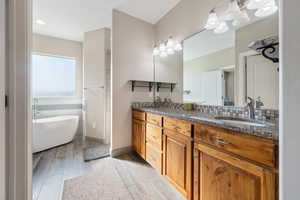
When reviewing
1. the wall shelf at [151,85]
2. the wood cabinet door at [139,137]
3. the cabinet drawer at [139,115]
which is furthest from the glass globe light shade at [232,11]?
the wood cabinet door at [139,137]

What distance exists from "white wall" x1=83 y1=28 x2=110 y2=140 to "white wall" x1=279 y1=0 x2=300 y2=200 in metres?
3.08

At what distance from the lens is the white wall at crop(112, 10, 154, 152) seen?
2.45 metres

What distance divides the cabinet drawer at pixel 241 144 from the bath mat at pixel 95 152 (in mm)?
1921

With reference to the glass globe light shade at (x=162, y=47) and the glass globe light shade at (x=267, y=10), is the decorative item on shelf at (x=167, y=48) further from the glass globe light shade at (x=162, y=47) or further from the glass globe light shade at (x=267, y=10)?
the glass globe light shade at (x=267, y=10)

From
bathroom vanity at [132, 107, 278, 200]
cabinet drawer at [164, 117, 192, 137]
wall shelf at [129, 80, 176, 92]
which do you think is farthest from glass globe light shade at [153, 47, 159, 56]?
cabinet drawer at [164, 117, 192, 137]

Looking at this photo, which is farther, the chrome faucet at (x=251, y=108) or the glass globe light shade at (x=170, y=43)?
the glass globe light shade at (x=170, y=43)

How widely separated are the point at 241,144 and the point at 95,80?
3.09m

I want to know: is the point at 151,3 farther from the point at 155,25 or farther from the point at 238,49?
the point at 238,49


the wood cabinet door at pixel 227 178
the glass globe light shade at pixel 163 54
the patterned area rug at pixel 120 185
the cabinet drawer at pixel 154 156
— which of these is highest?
the glass globe light shade at pixel 163 54

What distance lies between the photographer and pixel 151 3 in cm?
232

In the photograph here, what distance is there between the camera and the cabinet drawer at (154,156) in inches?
71.0

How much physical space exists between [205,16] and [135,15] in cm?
129

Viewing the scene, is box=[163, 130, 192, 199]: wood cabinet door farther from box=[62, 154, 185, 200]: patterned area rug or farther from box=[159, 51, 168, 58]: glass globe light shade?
box=[159, 51, 168, 58]: glass globe light shade

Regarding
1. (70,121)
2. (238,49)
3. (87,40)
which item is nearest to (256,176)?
(238,49)
